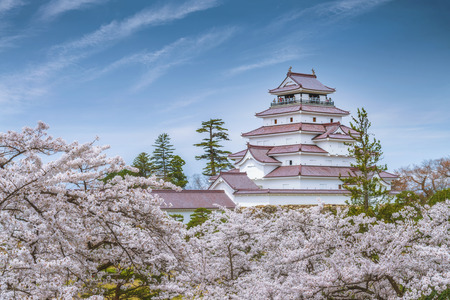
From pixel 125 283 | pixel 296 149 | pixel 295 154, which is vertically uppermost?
pixel 296 149

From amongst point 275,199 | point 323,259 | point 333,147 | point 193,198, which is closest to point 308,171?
point 333,147

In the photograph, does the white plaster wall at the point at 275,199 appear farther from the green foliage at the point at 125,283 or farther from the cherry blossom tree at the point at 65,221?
the cherry blossom tree at the point at 65,221

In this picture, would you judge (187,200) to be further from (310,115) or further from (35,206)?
(35,206)

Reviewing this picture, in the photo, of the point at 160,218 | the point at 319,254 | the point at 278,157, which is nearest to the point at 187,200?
the point at 278,157

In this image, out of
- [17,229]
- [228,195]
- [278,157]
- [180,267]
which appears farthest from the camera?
[278,157]

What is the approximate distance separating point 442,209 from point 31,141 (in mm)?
8403

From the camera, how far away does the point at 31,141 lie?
8320 millimetres

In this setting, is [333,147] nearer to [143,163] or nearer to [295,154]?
[295,154]

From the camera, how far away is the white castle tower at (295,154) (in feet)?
131

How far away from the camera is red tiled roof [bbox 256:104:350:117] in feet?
151

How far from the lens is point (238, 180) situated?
135 ft

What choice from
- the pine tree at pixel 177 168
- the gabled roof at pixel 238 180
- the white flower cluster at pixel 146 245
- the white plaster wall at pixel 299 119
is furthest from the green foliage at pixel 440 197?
the pine tree at pixel 177 168

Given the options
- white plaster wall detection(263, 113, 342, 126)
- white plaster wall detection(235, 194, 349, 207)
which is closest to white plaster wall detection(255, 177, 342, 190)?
white plaster wall detection(235, 194, 349, 207)

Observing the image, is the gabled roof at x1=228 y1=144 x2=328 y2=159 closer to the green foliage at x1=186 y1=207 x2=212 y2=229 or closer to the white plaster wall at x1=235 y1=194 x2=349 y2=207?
the white plaster wall at x1=235 y1=194 x2=349 y2=207
